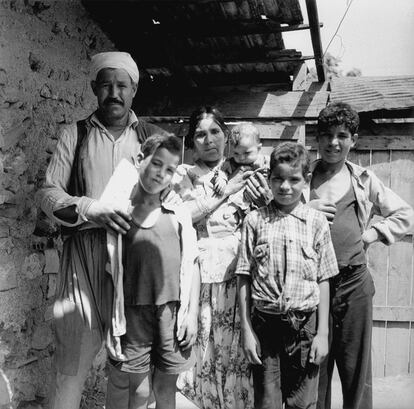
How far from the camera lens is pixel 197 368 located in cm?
265

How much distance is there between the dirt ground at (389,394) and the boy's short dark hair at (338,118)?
2434 millimetres

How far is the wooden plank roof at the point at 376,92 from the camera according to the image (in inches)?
157

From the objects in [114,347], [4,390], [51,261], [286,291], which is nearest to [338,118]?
[286,291]

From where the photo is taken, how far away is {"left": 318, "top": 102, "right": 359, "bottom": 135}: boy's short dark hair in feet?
8.62

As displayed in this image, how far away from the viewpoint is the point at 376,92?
160 inches

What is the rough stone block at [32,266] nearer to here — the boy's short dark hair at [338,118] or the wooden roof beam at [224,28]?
the boy's short dark hair at [338,118]

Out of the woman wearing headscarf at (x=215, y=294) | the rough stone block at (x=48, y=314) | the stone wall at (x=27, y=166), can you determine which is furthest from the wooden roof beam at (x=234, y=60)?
the rough stone block at (x=48, y=314)

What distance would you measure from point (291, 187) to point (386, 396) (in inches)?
111

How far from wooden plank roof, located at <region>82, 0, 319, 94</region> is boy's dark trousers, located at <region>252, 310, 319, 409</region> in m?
1.95

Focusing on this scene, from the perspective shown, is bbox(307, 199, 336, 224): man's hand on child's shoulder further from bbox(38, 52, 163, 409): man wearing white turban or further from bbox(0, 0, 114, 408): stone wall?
bbox(0, 0, 114, 408): stone wall

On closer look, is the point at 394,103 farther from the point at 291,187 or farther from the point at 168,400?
the point at 168,400

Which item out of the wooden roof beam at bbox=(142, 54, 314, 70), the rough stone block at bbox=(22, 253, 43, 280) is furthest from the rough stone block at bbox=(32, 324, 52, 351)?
the wooden roof beam at bbox=(142, 54, 314, 70)

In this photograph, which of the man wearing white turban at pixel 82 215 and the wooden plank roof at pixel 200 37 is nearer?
the man wearing white turban at pixel 82 215

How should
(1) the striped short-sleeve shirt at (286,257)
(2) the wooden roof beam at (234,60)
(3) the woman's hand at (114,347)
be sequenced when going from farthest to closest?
1. (2) the wooden roof beam at (234,60)
2. (1) the striped short-sleeve shirt at (286,257)
3. (3) the woman's hand at (114,347)
